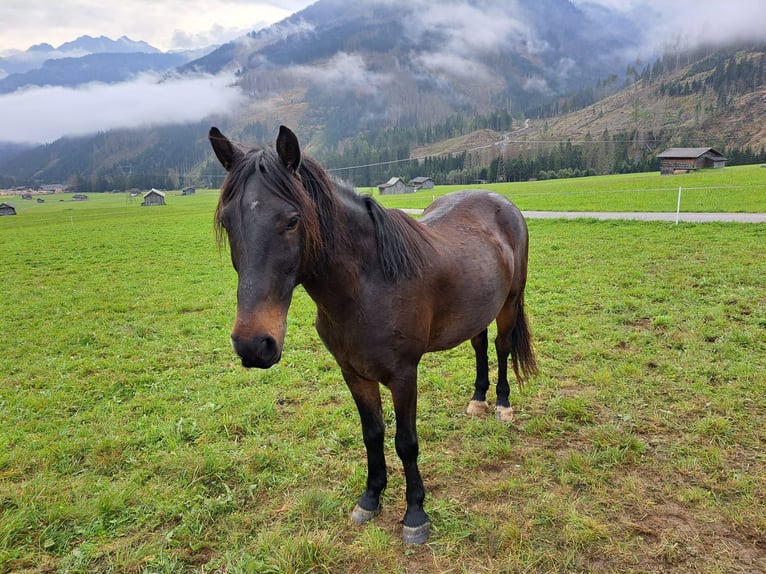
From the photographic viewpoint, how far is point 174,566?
9.74ft

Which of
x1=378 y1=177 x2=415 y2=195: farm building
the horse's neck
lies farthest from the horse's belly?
x1=378 y1=177 x2=415 y2=195: farm building

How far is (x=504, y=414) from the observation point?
4.69 m

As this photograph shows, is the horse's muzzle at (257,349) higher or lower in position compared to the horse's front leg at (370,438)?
higher

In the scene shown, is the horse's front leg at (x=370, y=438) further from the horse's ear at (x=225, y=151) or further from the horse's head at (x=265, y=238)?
the horse's ear at (x=225, y=151)

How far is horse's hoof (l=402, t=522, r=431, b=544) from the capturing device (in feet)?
10.3

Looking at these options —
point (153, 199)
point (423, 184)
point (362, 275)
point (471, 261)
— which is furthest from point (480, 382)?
point (153, 199)

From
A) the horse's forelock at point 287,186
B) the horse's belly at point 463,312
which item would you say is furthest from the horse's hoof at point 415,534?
the horse's forelock at point 287,186

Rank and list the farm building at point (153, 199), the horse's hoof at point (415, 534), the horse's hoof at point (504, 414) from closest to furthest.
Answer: the horse's hoof at point (415, 534)
the horse's hoof at point (504, 414)
the farm building at point (153, 199)

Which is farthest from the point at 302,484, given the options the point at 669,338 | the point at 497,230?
the point at 669,338

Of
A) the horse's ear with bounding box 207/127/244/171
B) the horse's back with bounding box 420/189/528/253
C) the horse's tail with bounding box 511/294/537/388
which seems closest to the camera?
the horse's ear with bounding box 207/127/244/171

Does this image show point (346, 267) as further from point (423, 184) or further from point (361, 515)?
point (423, 184)

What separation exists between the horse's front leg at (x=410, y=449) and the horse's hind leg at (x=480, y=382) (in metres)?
1.73

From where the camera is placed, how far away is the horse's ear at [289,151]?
7.03 feet

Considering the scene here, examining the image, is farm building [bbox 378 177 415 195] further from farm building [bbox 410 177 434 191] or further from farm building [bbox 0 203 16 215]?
farm building [bbox 0 203 16 215]
